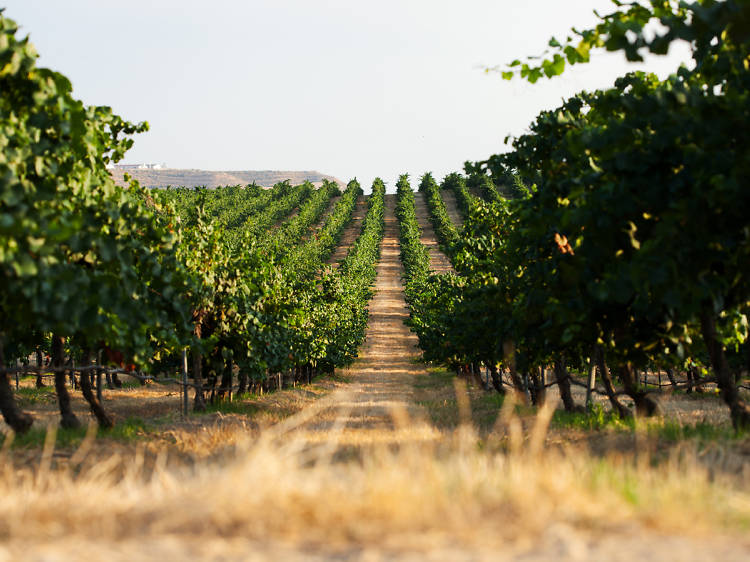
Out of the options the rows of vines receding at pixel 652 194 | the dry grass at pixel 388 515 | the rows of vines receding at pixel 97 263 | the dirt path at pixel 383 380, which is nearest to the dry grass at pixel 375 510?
the dry grass at pixel 388 515

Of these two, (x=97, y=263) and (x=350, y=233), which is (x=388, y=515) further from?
Answer: (x=350, y=233)

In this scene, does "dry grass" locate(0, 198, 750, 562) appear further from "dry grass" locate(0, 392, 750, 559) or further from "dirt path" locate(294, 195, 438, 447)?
"dirt path" locate(294, 195, 438, 447)

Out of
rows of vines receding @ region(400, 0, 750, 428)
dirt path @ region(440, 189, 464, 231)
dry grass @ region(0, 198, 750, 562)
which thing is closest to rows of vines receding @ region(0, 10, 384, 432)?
dry grass @ region(0, 198, 750, 562)

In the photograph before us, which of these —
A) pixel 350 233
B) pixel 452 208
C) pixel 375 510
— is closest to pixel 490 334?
pixel 375 510

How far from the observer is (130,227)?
9.00 meters

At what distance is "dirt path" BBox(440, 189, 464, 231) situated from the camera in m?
88.7

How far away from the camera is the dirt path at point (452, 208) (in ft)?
291

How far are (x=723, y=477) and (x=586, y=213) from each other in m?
2.96

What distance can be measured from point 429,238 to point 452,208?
15.1m

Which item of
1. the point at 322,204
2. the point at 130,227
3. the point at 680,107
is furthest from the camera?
the point at 322,204

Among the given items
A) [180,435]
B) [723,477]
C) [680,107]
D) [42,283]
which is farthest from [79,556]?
[180,435]

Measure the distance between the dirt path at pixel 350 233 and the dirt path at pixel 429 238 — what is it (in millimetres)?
8081

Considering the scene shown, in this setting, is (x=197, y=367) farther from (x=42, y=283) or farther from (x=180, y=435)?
(x=42, y=283)

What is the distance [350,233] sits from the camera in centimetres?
9269
